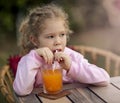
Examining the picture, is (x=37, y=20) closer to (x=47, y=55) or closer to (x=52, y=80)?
(x=47, y=55)

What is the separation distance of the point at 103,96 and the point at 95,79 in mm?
145

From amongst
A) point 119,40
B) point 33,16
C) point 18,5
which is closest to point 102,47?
point 119,40

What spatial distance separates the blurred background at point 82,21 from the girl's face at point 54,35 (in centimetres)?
273

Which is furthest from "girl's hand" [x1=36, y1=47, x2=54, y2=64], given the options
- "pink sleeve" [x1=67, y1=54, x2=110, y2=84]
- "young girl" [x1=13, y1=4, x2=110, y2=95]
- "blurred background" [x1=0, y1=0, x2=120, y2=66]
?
"blurred background" [x1=0, y1=0, x2=120, y2=66]

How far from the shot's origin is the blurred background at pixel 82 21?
4914 mm

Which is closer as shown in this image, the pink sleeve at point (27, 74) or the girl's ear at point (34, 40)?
the pink sleeve at point (27, 74)

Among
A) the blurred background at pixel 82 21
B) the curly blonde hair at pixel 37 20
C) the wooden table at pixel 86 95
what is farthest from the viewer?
the blurred background at pixel 82 21

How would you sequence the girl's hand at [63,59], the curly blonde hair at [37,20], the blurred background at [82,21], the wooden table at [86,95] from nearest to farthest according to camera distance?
the wooden table at [86,95], the girl's hand at [63,59], the curly blonde hair at [37,20], the blurred background at [82,21]

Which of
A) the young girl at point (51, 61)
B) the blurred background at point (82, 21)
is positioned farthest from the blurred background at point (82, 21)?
the young girl at point (51, 61)

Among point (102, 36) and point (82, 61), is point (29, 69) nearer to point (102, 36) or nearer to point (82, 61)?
point (82, 61)

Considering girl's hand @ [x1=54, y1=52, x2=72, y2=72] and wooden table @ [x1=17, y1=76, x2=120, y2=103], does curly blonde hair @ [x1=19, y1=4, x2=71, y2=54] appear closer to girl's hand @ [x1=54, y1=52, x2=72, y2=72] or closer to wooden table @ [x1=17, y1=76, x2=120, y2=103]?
girl's hand @ [x1=54, y1=52, x2=72, y2=72]

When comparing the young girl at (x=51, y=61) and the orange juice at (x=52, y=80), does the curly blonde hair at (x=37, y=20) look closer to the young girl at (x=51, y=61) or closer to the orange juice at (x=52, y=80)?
the young girl at (x=51, y=61)

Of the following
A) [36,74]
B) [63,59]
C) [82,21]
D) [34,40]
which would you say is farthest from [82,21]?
[63,59]

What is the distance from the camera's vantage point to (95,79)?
1.94m
